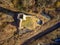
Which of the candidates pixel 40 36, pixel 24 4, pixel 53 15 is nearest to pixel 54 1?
pixel 53 15

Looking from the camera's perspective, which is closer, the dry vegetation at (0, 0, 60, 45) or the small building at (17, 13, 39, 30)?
the dry vegetation at (0, 0, 60, 45)

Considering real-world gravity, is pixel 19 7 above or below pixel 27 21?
above

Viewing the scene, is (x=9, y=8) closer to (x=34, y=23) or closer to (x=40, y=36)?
(x=34, y=23)

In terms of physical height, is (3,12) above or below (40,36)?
above

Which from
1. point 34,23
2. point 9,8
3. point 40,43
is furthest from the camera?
point 9,8

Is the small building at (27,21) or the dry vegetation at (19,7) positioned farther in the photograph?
the small building at (27,21)

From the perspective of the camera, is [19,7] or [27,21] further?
[19,7]

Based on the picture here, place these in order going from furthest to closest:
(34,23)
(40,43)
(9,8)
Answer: (9,8) < (34,23) < (40,43)

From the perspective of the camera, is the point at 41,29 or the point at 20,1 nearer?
the point at 41,29

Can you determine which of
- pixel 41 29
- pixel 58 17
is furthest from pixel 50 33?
pixel 58 17
